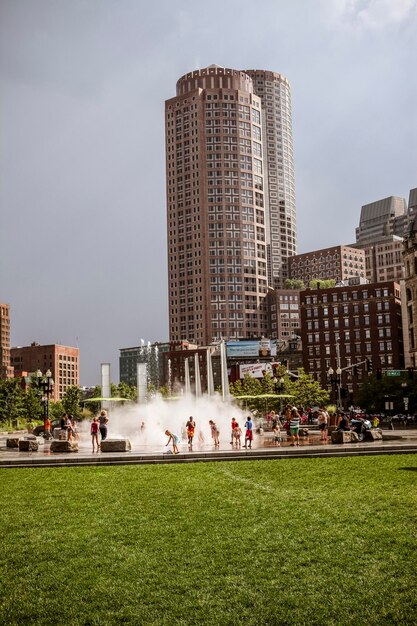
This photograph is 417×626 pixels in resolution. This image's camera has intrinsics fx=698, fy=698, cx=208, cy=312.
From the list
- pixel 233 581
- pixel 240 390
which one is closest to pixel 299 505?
pixel 233 581

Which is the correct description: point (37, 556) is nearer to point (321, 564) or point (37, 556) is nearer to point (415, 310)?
point (321, 564)

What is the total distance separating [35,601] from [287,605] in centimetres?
462

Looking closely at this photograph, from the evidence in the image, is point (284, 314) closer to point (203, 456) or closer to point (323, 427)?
point (323, 427)

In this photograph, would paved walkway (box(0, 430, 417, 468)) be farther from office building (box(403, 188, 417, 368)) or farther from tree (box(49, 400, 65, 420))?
tree (box(49, 400, 65, 420))

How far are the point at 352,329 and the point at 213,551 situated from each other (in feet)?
388

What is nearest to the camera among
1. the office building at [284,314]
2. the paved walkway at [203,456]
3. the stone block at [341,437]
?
the paved walkway at [203,456]

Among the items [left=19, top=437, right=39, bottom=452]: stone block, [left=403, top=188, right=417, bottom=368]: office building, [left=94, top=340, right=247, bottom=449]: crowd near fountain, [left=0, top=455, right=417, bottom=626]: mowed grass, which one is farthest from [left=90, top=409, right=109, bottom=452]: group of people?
[left=403, top=188, right=417, bottom=368]: office building

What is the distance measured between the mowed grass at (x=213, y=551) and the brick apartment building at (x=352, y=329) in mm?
105566

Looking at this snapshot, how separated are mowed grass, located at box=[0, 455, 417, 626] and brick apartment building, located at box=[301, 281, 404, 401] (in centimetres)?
10557

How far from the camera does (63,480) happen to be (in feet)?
83.8

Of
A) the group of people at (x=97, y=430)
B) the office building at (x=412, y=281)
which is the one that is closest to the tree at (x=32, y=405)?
the office building at (x=412, y=281)

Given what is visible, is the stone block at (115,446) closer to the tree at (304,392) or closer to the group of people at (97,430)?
the group of people at (97,430)

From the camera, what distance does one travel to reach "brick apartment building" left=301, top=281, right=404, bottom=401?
420 ft

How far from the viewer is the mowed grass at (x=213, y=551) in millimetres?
12250
